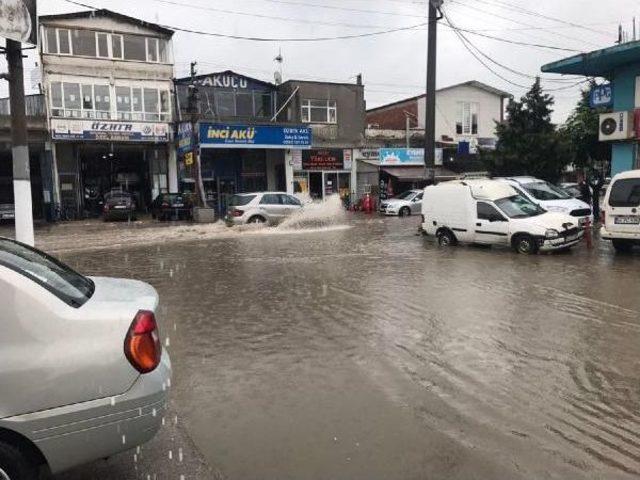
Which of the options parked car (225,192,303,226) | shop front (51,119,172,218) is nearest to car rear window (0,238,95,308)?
parked car (225,192,303,226)

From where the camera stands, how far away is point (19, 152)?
10.0 m

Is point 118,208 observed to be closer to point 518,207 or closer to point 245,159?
point 245,159

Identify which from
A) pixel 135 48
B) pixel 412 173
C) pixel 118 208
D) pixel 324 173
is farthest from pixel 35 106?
pixel 412 173

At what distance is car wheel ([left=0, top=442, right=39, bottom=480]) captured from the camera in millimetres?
2924

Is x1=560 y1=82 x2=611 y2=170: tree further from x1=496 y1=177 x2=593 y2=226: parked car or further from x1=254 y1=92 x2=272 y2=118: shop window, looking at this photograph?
x1=254 y1=92 x2=272 y2=118: shop window

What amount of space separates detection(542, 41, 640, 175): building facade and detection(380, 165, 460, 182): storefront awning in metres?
17.1

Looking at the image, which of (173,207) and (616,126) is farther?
(173,207)

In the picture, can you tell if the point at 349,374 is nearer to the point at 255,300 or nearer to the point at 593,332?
the point at 593,332

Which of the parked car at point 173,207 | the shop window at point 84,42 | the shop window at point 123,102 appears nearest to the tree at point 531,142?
the parked car at point 173,207

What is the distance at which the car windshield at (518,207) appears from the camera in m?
14.6

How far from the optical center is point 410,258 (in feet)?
45.8

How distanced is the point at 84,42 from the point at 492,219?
25004mm

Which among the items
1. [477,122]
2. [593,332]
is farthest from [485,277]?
[477,122]

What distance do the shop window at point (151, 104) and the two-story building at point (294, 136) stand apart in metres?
2.06
